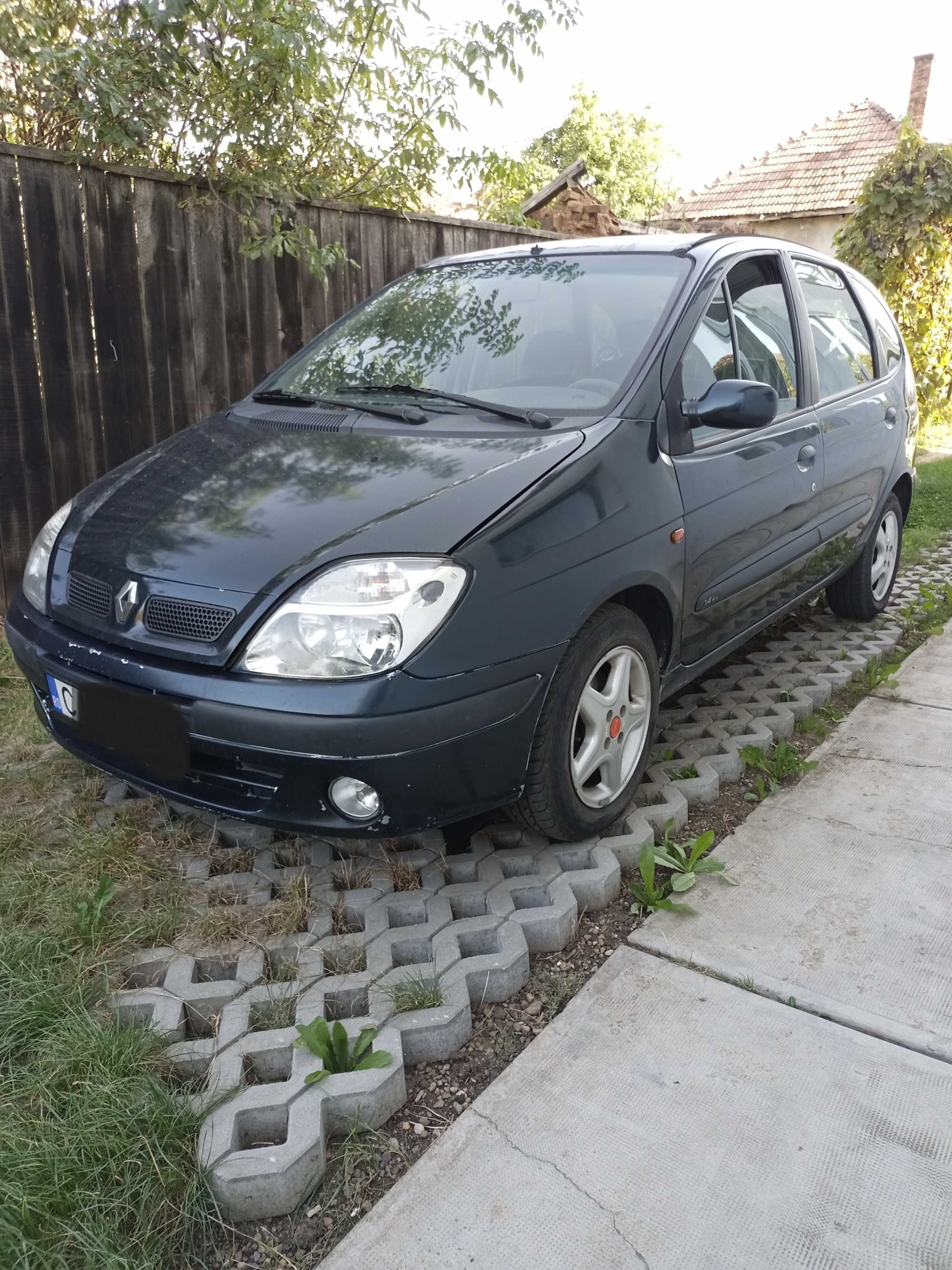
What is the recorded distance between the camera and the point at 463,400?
290cm

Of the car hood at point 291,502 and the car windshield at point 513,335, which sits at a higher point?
the car windshield at point 513,335

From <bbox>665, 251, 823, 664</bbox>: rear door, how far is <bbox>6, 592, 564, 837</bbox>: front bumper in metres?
0.85

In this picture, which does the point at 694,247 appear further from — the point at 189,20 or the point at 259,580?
the point at 189,20

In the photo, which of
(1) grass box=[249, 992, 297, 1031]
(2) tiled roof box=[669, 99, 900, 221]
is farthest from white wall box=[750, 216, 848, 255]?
(1) grass box=[249, 992, 297, 1031]

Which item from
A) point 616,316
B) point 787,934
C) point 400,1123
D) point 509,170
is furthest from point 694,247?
point 509,170

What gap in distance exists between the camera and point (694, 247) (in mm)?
3248

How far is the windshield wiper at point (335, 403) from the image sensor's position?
2830 millimetres

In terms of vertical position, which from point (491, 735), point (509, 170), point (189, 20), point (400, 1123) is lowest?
point (400, 1123)

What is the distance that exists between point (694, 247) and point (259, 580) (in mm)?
1970

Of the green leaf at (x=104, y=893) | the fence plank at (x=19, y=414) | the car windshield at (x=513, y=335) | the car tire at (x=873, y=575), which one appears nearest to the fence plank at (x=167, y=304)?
the fence plank at (x=19, y=414)

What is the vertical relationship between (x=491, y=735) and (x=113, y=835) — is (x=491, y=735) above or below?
above

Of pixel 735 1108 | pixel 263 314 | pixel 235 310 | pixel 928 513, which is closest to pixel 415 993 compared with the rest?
pixel 735 1108

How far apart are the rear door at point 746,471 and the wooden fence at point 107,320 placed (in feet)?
9.40

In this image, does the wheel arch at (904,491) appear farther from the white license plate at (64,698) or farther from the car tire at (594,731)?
the white license plate at (64,698)
